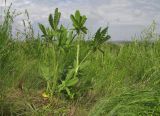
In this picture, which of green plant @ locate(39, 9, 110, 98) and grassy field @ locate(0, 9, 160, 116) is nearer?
grassy field @ locate(0, 9, 160, 116)

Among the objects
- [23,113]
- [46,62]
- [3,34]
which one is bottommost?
[23,113]

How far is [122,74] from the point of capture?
5336 millimetres

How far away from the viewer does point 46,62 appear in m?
4.71

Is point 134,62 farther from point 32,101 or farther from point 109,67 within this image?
point 32,101

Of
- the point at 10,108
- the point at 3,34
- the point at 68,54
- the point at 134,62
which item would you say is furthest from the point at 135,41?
the point at 10,108

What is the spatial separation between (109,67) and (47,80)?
1.24m

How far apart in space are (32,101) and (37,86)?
445 mm

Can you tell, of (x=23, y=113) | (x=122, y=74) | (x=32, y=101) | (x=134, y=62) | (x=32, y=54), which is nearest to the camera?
(x=23, y=113)

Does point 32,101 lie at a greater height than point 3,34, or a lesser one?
lesser

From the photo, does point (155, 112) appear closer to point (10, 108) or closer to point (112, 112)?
point (112, 112)

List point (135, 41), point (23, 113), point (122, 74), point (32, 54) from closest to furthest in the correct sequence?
point (23, 113) < point (122, 74) < point (32, 54) < point (135, 41)

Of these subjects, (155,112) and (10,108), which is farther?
(10,108)

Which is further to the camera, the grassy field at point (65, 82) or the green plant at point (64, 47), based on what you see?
the green plant at point (64, 47)

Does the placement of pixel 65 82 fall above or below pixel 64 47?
below
